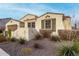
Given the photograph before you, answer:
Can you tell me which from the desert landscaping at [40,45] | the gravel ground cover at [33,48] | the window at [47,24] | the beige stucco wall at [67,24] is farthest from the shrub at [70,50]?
the window at [47,24]

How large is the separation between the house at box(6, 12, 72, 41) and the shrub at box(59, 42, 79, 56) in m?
0.24

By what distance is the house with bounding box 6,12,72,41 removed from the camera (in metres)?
2.99

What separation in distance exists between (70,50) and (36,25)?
57 cm

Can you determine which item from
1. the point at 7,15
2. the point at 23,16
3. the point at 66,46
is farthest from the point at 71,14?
the point at 7,15

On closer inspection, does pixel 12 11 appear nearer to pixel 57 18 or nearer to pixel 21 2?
pixel 21 2

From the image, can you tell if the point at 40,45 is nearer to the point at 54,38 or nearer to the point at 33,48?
the point at 33,48

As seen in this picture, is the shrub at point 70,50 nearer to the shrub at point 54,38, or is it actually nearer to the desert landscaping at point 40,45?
the desert landscaping at point 40,45

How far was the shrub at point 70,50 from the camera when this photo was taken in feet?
9.47

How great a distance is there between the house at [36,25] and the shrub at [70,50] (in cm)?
24

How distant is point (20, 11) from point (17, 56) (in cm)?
61

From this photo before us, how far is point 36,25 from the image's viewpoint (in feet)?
9.93

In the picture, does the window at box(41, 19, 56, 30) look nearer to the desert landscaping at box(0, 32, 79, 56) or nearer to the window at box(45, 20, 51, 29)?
the window at box(45, 20, 51, 29)

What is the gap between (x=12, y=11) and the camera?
117 inches

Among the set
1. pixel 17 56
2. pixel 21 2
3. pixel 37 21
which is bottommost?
pixel 17 56
